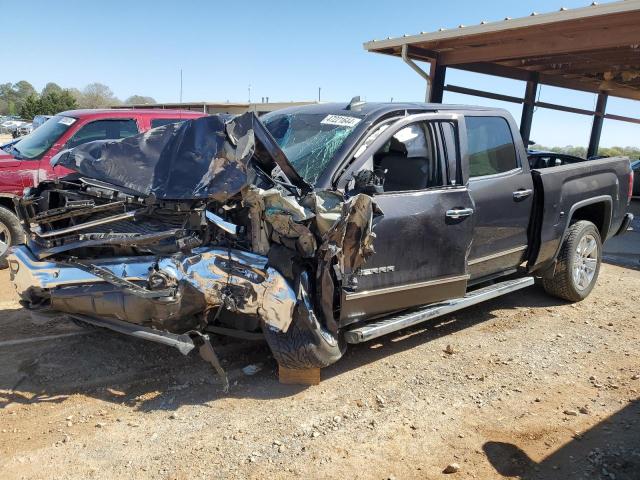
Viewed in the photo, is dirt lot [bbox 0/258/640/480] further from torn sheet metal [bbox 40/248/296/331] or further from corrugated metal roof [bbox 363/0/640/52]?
corrugated metal roof [bbox 363/0/640/52]


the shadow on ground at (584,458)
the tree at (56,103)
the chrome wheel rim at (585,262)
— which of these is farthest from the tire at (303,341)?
the tree at (56,103)

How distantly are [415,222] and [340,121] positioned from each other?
3.31 feet

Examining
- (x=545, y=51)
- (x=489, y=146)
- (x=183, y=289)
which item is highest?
(x=545, y=51)

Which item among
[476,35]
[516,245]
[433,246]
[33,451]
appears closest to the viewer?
[33,451]

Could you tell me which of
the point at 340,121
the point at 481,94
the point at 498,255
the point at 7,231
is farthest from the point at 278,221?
the point at 481,94

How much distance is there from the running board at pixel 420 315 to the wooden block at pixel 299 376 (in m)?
0.34

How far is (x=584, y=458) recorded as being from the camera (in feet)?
10.1

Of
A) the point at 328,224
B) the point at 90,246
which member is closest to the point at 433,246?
the point at 328,224

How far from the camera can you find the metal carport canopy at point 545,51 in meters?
8.68

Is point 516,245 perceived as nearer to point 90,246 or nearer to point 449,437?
point 449,437

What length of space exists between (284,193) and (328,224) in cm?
35

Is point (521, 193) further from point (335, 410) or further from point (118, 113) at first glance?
point (118, 113)

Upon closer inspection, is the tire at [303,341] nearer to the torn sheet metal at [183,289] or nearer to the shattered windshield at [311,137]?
the torn sheet metal at [183,289]

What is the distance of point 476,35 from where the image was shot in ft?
33.5
